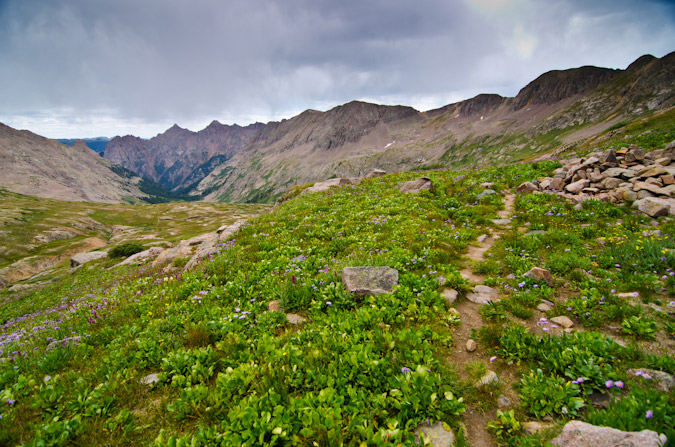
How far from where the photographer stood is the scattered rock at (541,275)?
7.25 m

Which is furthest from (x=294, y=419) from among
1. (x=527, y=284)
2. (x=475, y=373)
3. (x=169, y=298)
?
(x=527, y=284)

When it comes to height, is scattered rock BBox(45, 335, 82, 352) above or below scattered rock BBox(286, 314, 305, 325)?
above

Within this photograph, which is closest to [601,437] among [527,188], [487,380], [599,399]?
[599,399]

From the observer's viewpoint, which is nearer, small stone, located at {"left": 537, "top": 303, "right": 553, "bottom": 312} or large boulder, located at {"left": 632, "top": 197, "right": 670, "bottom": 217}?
small stone, located at {"left": 537, "top": 303, "right": 553, "bottom": 312}

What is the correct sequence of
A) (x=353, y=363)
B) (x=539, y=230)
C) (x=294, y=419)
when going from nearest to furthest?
1. (x=294, y=419)
2. (x=353, y=363)
3. (x=539, y=230)

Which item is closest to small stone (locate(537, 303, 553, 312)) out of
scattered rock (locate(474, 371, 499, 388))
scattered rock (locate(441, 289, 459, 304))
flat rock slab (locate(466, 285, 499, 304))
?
flat rock slab (locate(466, 285, 499, 304))

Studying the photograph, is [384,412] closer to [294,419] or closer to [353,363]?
[353,363]

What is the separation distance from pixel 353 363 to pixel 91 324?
23.8 ft

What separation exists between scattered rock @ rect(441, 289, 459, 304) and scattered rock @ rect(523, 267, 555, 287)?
2.12 meters

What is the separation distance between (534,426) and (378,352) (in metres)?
2.43

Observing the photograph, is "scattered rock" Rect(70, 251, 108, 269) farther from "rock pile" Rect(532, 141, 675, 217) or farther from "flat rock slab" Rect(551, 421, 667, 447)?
"rock pile" Rect(532, 141, 675, 217)

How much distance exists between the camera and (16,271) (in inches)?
3054

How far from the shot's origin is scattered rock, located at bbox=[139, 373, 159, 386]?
16.5 ft

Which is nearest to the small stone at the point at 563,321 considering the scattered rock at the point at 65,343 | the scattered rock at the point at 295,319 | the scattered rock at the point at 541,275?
the scattered rock at the point at 541,275
